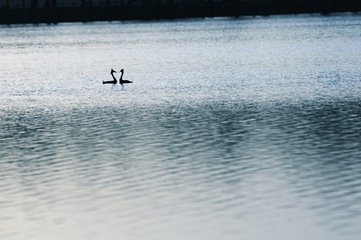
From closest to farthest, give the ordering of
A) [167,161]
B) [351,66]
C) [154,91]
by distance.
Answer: [167,161]
[154,91]
[351,66]

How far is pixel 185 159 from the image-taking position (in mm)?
32594

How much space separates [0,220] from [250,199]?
227 inches

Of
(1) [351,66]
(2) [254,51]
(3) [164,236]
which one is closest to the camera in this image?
(3) [164,236]

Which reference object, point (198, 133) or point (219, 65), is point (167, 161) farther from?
point (219, 65)

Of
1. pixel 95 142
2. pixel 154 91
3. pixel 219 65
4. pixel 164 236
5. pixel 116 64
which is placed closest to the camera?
pixel 164 236

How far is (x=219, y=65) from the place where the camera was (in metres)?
84.7

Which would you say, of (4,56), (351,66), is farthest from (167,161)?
(4,56)

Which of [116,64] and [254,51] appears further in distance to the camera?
[254,51]

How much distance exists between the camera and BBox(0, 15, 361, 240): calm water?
23922 mm

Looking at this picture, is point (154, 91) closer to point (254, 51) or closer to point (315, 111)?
point (315, 111)

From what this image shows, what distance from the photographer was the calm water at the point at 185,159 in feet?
78.5

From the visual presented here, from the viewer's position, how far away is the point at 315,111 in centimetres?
4491

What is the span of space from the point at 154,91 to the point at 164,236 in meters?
36.9

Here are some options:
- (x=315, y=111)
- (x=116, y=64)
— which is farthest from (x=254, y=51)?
(x=315, y=111)
